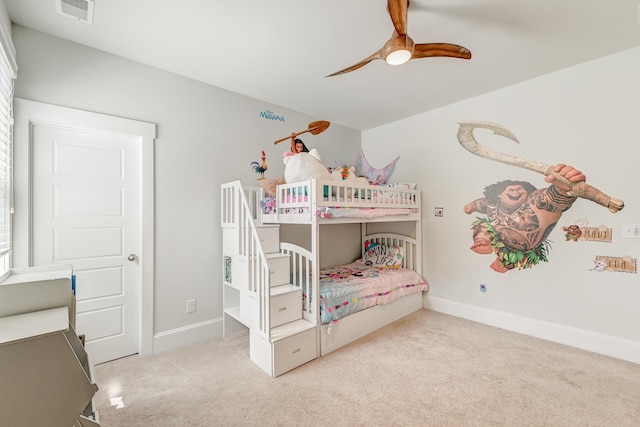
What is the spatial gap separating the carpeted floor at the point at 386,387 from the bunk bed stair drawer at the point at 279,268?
0.70 metres

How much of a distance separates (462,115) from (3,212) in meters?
4.20

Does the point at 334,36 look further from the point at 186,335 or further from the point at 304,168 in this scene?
the point at 186,335

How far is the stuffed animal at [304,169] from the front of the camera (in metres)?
2.68

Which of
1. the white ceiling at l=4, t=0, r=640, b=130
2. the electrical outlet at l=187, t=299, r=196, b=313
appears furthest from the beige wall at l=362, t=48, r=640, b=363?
the electrical outlet at l=187, t=299, r=196, b=313

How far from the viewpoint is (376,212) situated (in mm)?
2988

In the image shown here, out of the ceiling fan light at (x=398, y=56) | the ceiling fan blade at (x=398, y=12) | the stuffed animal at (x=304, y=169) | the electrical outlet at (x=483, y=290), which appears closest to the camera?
the ceiling fan blade at (x=398, y=12)

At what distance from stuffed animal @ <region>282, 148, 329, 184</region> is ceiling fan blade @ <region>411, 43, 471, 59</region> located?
1218 mm

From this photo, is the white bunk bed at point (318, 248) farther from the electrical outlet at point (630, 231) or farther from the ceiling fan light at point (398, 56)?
the electrical outlet at point (630, 231)

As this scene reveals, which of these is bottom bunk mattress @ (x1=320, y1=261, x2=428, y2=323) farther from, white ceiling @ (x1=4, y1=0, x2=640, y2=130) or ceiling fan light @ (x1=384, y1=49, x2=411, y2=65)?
white ceiling @ (x1=4, y1=0, x2=640, y2=130)

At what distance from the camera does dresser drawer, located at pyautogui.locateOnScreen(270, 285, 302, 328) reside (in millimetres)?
→ 2357

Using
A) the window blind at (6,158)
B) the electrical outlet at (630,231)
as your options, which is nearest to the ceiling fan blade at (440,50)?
the electrical outlet at (630,231)

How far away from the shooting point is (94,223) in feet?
7.77

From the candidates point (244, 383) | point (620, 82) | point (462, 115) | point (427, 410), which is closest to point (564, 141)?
point (620, 82)

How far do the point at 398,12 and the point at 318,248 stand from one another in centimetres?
183
